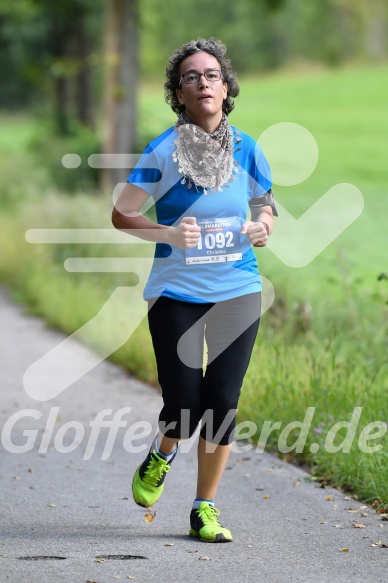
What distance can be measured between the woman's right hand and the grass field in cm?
173

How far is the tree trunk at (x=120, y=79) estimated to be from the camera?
54.2 ft

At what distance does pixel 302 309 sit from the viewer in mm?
9078

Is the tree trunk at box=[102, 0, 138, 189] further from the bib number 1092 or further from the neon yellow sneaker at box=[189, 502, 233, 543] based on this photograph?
the neon yellow sneaker at box=[189, 502, 233, 543]

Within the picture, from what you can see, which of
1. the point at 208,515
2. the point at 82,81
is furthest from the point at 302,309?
the point at 82,81

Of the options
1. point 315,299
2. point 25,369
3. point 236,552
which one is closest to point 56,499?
point 236,552

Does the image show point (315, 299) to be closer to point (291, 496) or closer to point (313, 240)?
point (291, 496)

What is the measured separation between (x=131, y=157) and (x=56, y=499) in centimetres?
1160

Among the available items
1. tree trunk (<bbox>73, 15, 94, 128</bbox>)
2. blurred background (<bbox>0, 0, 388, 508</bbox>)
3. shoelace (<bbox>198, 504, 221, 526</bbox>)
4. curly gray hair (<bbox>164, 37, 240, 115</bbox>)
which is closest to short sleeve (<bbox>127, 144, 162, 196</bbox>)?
curly gray hair (<bbox>164, 37, 240, 115</bbox>)

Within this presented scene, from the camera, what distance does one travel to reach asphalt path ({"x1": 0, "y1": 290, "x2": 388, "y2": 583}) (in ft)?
15.8

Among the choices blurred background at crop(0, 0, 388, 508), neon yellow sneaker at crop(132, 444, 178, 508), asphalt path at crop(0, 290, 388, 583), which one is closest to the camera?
asphalt path at crop(0, 290, 388, 583)

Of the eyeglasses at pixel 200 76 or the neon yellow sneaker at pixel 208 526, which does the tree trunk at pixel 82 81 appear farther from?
the neon yellow sneaker at pixel 208 526

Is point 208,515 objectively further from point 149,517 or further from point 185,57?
point 185,57

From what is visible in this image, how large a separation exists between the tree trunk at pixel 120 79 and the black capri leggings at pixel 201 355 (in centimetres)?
1181

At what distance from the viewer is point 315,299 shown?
35.9 feet
